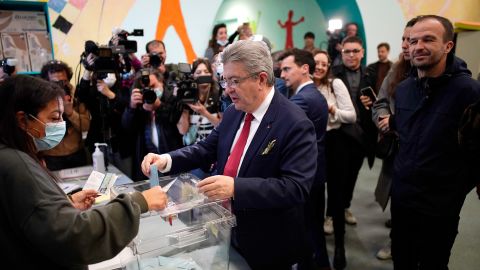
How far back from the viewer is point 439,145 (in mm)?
1650

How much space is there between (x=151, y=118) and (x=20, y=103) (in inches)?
65.9

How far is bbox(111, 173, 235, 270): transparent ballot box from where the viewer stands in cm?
116

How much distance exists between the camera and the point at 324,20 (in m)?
7.10

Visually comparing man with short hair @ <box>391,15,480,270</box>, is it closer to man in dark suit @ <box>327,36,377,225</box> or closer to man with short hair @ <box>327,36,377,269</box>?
man with short hair @ <box>327,36,377,269</box>

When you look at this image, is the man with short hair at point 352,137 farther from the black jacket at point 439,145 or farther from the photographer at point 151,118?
the photographer at point 151,118

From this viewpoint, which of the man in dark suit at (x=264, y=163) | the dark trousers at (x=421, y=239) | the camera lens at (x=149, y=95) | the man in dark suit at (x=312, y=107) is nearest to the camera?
the man in dark suit at (x=264, y=163)

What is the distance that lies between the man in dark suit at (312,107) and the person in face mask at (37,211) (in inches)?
56.0

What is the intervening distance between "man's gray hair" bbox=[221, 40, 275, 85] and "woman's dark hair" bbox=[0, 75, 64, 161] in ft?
2.01

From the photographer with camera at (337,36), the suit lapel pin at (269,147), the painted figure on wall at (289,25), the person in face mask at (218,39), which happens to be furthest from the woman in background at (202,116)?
the painted figure on wall at (289,25)

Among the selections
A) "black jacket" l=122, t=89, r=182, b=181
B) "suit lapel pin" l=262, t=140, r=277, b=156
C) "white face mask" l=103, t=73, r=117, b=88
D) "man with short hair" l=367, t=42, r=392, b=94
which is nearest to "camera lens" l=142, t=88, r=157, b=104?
"black jacket" l=122, t=89, r=182, b=181

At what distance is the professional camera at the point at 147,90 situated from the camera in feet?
7.91

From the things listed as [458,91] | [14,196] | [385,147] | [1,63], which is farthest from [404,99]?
[1,63]

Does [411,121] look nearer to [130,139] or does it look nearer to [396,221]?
[396,221]

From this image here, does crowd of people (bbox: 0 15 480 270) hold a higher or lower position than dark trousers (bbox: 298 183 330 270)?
higher
